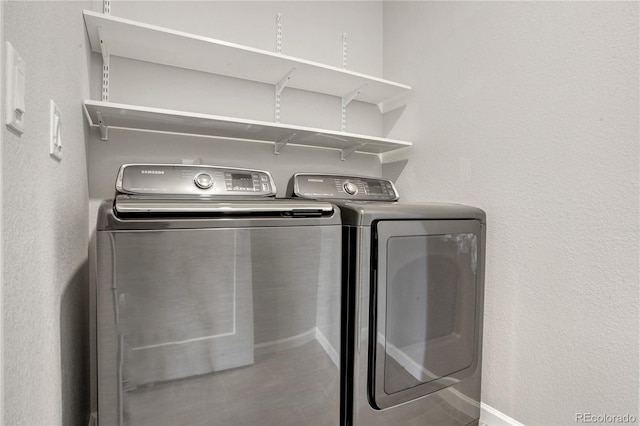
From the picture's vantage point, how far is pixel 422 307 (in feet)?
4.17

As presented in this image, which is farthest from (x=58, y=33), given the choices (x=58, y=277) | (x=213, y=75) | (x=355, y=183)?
(x=355, y=183)

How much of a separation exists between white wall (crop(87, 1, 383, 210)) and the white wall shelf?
0.20ft

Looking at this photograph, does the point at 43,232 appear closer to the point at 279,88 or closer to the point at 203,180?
the point at 203,180

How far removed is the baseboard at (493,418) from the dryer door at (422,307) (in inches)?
8.3

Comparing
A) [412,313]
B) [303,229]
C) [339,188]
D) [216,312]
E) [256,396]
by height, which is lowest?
[256,396]

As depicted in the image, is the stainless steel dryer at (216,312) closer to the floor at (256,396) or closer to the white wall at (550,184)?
the floor at (256,396)

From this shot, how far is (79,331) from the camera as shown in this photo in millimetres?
1154

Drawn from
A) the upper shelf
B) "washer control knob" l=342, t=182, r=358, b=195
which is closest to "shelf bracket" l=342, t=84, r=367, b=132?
the upper shelf

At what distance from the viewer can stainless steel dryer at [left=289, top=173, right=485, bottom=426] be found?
1.16m

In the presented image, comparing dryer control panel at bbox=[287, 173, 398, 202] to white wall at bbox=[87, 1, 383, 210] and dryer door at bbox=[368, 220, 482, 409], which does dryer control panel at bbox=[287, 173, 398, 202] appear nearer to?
white wall at bbox=[87, 1, 383, 210]

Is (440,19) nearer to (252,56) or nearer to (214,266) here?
(252,56)

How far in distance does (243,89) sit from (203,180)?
2.36 ft

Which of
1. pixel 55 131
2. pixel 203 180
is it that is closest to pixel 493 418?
pixel 203 180

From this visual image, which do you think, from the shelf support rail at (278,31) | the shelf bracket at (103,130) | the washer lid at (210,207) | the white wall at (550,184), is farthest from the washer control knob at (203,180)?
the white wall at (550,184)
